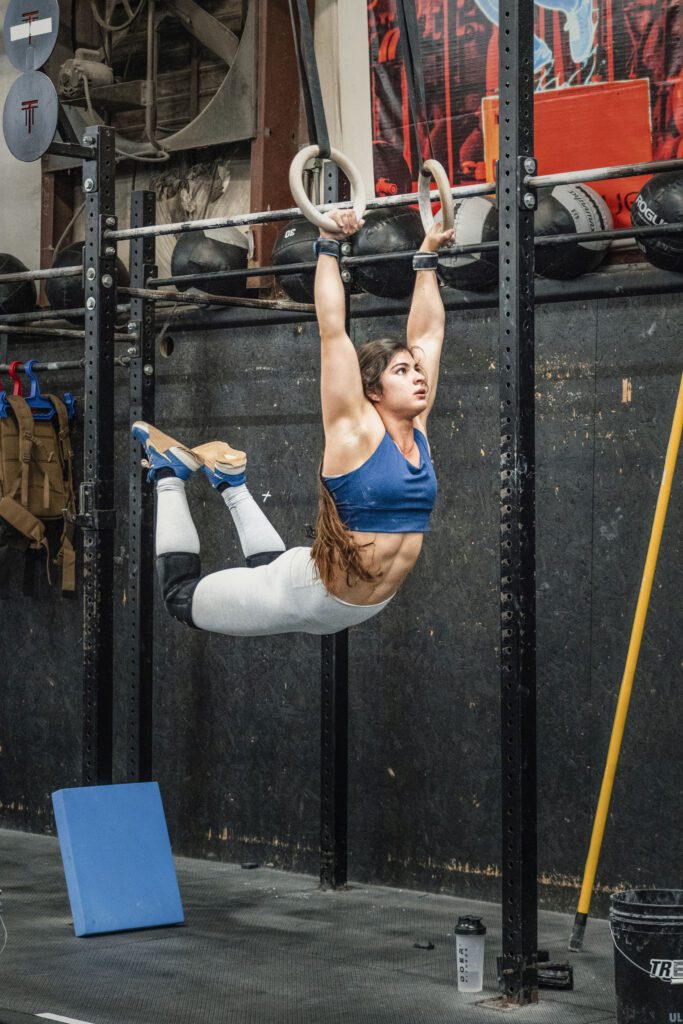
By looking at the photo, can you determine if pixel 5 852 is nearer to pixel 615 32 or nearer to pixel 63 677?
pixel 63 677

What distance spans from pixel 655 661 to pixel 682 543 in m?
0.43

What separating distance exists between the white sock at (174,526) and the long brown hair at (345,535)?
20.5 inches

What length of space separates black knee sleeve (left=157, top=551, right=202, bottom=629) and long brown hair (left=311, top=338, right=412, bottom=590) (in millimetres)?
503

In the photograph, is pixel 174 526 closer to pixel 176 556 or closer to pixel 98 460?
pixel 176 556

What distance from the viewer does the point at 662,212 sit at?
4586 millimetres

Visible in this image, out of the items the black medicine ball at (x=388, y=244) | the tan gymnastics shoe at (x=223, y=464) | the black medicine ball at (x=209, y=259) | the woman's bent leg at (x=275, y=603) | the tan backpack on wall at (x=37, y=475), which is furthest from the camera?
the tan backpack on wall at (x=37, y=475)

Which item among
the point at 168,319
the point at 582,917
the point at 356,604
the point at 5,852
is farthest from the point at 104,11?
the point at 582,917

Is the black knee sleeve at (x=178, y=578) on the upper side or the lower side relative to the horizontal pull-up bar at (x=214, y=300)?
lower

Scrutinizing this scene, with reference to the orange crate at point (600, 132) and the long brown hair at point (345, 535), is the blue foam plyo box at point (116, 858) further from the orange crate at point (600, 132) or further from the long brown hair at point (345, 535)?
the orange crate at point (600, 132)

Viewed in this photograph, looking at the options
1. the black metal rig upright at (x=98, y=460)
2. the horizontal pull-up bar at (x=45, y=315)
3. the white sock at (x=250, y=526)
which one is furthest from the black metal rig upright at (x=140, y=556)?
the white sock at (x=250, y=526)

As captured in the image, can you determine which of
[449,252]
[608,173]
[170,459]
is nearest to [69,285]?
[449,252]

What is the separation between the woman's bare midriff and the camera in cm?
374

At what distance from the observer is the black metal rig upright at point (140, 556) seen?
540cm

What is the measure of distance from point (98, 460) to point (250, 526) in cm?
110
